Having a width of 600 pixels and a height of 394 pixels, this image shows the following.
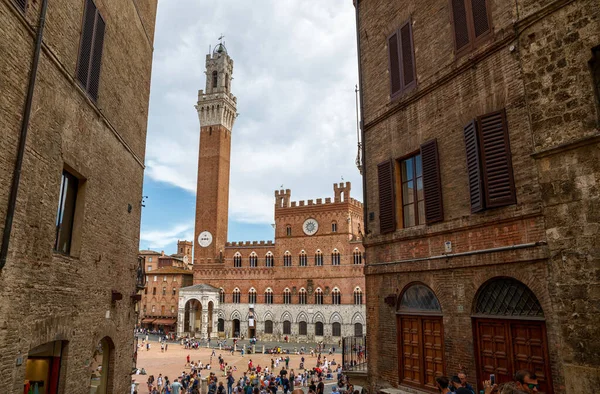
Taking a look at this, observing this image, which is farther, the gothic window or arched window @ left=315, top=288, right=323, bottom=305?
the gothic window

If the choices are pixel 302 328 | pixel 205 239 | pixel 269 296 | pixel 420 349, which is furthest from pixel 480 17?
pixel 205 239

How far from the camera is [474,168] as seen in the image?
795cm

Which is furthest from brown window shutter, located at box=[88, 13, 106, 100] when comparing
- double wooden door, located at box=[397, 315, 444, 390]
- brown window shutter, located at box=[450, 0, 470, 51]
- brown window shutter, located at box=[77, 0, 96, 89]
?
double wooden door, located at box=[397, 315, 444, 390]

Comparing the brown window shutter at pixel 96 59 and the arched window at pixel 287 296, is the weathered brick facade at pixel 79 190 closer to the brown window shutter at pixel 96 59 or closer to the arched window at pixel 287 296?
the brown window shutter at pixel 96 59

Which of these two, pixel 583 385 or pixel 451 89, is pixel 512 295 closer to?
pixel 583 385

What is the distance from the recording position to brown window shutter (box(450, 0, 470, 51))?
868 centimetres

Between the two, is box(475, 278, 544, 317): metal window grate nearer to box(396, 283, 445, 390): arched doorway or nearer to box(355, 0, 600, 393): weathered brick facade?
box(355, 0, 600, 393): weathered brick facade

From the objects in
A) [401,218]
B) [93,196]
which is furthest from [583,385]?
[93,196]

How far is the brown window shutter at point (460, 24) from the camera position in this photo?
8680 mm

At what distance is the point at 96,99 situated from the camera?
9.85m

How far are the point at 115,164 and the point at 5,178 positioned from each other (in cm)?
483

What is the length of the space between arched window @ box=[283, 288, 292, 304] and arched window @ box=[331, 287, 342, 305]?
5341mm

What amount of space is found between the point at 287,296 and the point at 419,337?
4175 centimetres

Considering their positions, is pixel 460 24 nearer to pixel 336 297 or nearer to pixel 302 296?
pixel 336 297
